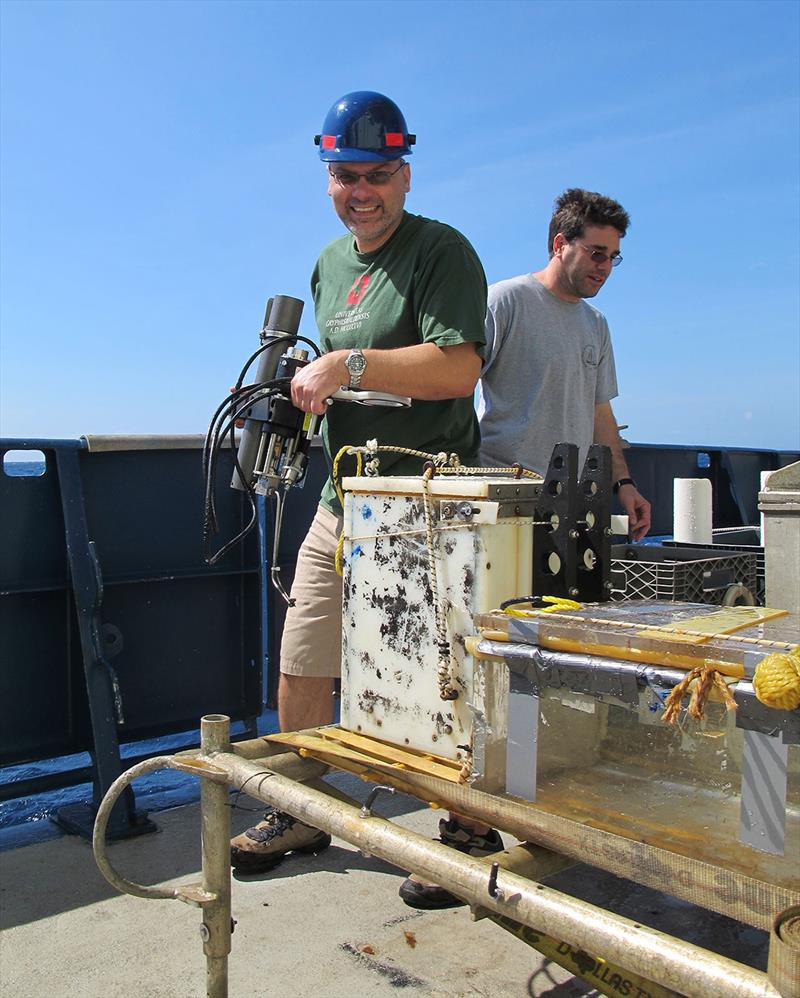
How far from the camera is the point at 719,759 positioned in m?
2.01

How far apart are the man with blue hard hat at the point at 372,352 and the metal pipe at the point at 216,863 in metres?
0.90

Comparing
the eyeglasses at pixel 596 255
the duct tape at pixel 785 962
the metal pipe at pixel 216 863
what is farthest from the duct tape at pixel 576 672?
the eyeglasses at pixel 596 255

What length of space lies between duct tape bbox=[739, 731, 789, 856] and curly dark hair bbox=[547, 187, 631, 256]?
2388 millimetres

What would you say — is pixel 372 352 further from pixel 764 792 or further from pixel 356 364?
pixel 764 792

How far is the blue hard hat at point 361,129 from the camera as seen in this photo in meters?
2.52

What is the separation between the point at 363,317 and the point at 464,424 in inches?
17.3

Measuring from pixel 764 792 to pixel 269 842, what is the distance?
1955mm

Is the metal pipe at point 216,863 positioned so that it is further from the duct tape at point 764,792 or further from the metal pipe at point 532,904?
the duct tape at point 764,792

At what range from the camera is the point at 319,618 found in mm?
2826

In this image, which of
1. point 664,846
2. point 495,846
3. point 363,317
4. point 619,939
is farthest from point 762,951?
point 363,317

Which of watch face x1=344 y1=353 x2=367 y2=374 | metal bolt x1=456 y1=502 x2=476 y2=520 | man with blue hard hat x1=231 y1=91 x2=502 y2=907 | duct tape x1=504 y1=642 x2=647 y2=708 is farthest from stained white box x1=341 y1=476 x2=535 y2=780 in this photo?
man with blue hard hat x1=231 y1=91 x2=502 y2=907

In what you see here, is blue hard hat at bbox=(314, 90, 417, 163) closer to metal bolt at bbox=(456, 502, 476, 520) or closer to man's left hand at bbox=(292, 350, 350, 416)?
man's left hand at bbox=(292, 350, 350, 416)

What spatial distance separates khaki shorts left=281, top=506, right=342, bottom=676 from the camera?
111 inches

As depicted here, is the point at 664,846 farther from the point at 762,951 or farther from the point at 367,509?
the point at 762,951
